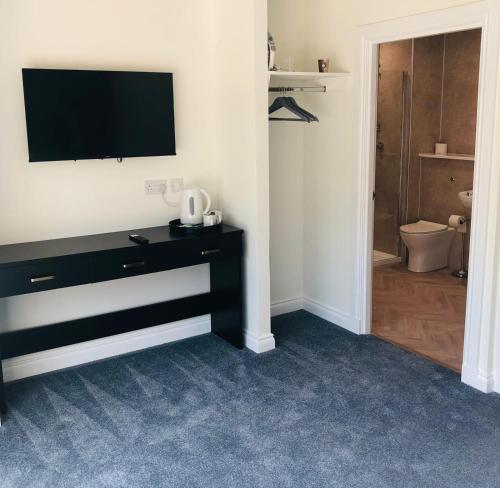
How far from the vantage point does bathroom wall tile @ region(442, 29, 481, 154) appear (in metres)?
5.02

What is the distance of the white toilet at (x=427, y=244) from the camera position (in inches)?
208

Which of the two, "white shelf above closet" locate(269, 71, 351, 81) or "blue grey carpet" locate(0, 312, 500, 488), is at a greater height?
"white shelf above closet" locate(269, 71, 351, 81)

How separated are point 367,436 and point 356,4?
8.31 ft

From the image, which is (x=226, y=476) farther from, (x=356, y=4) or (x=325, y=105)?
(x=356, y=4)

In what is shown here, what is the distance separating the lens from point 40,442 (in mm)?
2734

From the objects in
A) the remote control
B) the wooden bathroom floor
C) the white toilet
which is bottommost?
the wooden bathroom floor

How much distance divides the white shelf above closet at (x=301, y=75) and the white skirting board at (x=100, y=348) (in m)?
1.67

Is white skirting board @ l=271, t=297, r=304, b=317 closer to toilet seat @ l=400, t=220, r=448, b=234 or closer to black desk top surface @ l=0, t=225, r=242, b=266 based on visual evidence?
black desk top surface @ l=0, t=225, r=242, b=266

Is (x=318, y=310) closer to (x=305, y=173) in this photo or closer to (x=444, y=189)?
(x=305, y=173)

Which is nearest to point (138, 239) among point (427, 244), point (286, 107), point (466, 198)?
point (286, 107)

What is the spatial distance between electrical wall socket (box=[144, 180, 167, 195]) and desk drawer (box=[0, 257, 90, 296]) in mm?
749

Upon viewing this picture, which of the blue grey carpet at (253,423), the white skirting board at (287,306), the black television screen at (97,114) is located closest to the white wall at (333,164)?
the white skirting board at (287,306)

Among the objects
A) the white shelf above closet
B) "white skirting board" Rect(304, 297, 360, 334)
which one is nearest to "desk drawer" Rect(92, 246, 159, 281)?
the white shelf above closet

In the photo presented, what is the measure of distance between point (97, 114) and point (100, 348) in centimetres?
142
